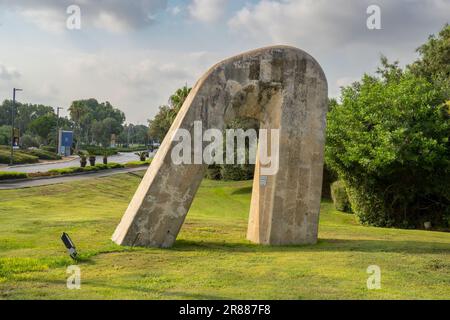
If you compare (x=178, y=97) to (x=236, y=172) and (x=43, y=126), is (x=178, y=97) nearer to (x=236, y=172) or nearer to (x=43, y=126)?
(x=236, y=172)

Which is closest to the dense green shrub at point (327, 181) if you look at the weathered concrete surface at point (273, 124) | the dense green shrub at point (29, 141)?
the weathered concrete surface at point (273, 124)

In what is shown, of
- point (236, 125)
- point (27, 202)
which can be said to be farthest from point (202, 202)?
point (27, 202)

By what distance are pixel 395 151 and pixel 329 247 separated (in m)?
10.7

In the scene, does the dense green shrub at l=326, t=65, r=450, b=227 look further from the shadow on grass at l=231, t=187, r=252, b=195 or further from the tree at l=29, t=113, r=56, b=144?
the tree at l=29, t=113, r=56, b=144

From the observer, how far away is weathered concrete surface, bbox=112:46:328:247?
1270 cm

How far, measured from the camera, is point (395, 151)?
22.4 m

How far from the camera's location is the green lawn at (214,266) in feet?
27.8

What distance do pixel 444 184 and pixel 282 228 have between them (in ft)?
44.5

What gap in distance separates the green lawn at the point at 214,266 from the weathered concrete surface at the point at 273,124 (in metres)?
0.69

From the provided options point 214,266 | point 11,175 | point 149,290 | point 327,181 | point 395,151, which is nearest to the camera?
point 149,290

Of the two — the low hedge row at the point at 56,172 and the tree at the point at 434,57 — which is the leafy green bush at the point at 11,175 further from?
the tree at the point at 434,57

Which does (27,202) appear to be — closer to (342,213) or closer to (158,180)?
(158,180)

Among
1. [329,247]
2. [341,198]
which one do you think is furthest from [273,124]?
[341,198]

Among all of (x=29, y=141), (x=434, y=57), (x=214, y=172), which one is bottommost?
(x=214, y=172)
